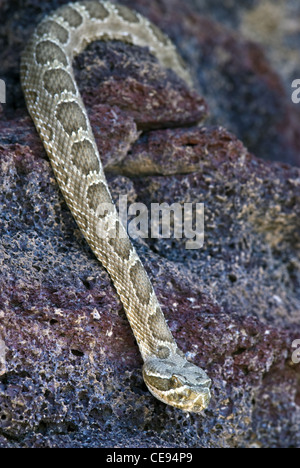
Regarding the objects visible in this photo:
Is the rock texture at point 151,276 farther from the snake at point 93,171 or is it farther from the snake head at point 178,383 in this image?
the snake head at point 178,383

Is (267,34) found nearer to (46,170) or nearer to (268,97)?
(268,97)

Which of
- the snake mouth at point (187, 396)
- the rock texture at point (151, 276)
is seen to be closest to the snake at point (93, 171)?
the snake mouth at point (187, 396)

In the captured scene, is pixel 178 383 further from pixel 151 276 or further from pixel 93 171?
pixel 93 171

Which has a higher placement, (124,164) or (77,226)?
(124,164)

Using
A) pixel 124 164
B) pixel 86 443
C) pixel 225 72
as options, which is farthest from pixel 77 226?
pixel 225 72

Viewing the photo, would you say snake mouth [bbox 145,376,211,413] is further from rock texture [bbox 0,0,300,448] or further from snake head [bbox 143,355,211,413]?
rock texture [bbox 0,0,300,448]

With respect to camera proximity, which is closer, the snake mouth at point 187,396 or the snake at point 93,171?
the snake mouth at point 187,396
